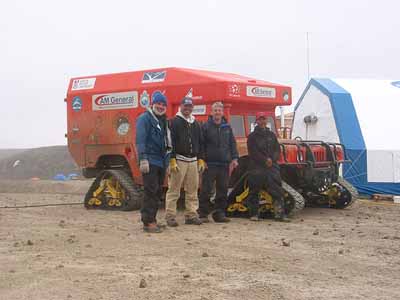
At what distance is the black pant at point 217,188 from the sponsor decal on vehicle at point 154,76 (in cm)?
265

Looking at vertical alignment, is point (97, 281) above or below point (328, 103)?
below

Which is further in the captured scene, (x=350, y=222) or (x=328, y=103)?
(x=328, y=103)

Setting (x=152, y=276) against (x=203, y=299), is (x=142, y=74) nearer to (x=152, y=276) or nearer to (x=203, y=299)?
(x=152, y=276)

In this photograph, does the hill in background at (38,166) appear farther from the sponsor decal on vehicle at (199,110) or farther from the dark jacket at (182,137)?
the dark jacket at (182,137)

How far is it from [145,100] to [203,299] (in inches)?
266

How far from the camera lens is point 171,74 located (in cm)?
1066

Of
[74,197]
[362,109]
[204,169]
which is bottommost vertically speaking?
[74,197]

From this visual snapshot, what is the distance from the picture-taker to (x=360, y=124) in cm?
1583

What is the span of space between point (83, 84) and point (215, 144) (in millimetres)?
4230

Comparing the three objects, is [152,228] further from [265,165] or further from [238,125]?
[238,125]

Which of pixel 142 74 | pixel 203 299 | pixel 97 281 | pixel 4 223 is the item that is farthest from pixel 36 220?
pixel 203 299

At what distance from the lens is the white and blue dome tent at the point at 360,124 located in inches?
587

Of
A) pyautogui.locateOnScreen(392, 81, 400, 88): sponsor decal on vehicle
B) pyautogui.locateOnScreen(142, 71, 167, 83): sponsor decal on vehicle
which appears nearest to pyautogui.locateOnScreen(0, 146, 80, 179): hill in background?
pyautogui.locateOnScreen(392, 81, 400, 88): sponsor decal on vehicle

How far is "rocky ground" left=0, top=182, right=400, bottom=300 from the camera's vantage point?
4699 mm
